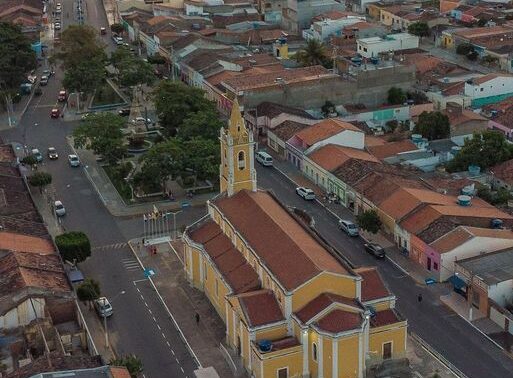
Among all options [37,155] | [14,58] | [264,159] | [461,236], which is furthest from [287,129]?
[14,58]

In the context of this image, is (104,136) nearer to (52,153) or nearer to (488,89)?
(52,153)

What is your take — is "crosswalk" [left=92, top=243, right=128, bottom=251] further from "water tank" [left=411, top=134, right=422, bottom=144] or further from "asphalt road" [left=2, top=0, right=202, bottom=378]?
"water tank" [left=411, top=134, right=422, bottom=144]

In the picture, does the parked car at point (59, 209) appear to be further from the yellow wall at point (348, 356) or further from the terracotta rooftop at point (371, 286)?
the yellow wall at point (348, 356)

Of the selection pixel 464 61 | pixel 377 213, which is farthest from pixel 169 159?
pixel 464 61

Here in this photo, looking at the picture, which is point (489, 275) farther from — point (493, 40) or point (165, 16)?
point (165, 16)

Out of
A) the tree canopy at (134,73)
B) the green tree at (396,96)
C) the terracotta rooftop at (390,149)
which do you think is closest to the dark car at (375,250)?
the terracotta rooftop at (390,149)

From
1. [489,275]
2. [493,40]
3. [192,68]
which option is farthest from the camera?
[493,40]
